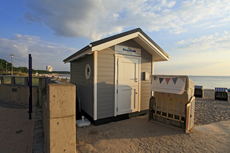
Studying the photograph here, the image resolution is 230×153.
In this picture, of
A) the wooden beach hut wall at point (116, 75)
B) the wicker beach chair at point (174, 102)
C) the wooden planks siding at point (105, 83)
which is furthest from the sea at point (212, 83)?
the wooden planks siding at point (105, 83)

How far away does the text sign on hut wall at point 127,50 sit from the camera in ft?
16.6

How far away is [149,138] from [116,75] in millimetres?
2553

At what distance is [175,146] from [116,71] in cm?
316

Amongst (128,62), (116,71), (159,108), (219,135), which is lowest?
(219,135)

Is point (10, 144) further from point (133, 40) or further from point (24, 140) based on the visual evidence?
point (133, 40)

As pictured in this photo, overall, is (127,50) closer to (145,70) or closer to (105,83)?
(145,70)

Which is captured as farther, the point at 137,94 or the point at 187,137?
the point at 137,94

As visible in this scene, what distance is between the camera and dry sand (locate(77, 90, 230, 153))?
3.18 metres

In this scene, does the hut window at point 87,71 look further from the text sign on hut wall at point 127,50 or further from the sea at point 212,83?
the sea at point 212,83

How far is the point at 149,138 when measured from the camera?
3705 mm

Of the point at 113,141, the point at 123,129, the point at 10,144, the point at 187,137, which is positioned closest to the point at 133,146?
the point at 113,141

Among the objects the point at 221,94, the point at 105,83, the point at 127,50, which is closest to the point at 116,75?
the point at 105,83

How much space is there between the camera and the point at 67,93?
2.18 m

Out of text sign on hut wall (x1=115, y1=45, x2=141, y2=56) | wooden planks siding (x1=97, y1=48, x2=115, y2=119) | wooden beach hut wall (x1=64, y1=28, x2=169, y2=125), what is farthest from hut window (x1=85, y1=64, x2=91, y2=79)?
text sign on hut wall (x1=115, y1=45, x2=141, y2=56)
